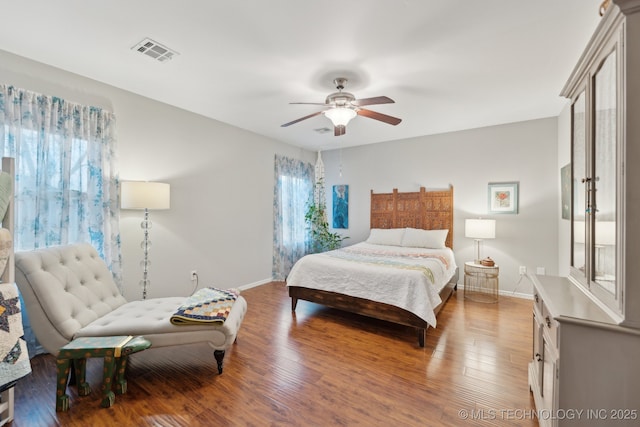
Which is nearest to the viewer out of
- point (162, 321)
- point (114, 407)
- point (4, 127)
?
point (114, 407)

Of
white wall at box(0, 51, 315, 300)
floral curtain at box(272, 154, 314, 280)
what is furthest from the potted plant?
white wall at box(0, 51, 315, 300)

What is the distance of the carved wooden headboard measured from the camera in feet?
15.2

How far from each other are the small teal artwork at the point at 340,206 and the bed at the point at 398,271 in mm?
876

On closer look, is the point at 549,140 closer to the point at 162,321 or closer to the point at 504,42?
the point at 504,42

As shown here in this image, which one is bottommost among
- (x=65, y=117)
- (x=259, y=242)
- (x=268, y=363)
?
(x=268, y=363)

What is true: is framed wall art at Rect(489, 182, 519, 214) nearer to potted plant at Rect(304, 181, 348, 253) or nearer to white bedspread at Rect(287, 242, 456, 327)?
white bedspread at Rect(287, 242, 456, 327)

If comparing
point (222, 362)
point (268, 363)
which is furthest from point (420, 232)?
point (222, 362)

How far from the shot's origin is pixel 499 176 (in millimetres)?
4254

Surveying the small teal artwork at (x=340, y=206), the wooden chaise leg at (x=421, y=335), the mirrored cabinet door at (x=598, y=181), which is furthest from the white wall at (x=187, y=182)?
the mirrored cabinet door at (x=598, y=181)

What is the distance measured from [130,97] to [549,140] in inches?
215

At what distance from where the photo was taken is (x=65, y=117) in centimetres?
262

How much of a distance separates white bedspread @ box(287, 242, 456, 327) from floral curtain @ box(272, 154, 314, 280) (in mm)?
→ 1534

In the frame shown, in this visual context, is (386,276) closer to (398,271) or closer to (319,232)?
(398,271)

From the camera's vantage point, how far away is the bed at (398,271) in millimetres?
2727
